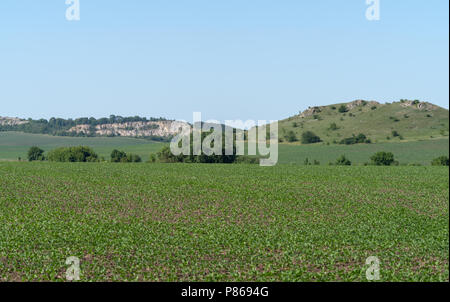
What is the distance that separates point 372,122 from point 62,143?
85104 mm

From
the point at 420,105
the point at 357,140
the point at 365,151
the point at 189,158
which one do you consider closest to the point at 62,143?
the point at 189,158

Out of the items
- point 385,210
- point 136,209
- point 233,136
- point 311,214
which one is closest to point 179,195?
point 136,209

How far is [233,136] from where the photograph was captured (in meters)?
87.4

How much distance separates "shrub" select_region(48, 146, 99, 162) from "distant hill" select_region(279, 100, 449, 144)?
52.4 meters

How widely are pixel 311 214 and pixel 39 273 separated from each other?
57.8 feet

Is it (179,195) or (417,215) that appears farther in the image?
(179,195)

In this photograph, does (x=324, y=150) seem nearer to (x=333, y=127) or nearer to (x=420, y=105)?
(x=333, y=127)

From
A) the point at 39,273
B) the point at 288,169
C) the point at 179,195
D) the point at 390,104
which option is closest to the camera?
the point at 39,273

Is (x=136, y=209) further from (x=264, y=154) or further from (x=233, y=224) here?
(x=264, y=154)

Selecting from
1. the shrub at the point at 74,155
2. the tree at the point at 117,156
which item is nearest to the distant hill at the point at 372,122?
the tree at the point at 117,156

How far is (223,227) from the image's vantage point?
2825 cm

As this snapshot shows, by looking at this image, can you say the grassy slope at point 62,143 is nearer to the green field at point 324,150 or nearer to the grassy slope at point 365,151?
the green field at point 324,150
